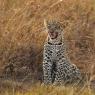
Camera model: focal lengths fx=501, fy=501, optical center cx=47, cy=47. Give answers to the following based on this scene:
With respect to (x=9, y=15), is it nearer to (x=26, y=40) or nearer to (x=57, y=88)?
(x=26, y=40)

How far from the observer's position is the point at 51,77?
19.6 feet

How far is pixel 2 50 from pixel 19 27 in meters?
0.44

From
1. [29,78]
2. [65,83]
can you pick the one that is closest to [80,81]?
[65,83]

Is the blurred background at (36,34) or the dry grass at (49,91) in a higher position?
the blurred background at (36,34)

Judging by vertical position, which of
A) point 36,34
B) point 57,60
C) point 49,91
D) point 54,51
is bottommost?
point 49,91

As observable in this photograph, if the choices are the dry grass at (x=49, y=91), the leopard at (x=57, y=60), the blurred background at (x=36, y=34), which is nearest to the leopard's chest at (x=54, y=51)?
the leopard at (x=57, y=60)

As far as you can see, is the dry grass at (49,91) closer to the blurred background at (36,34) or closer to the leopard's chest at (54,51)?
the blurred background at (36,34)

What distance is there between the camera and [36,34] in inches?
253

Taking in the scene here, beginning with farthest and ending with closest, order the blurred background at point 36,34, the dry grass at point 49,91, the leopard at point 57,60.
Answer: the blurred background at point 36,34
the leopard at point 57,60
the dry grass at point 49,91

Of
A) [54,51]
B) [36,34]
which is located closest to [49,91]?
[54,51]

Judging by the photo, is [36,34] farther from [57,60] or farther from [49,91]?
[49,91]

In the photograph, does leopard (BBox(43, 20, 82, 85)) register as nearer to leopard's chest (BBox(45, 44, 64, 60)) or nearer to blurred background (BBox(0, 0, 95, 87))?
leopard's chest (BBox(45, 44, 64, 60))

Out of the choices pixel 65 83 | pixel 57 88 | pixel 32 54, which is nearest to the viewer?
pixel 57 88

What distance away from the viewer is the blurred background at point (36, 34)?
6031 millimetres
